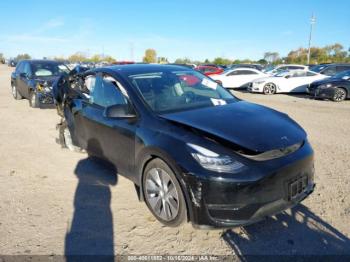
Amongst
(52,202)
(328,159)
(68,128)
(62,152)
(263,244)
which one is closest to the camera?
(263,244)

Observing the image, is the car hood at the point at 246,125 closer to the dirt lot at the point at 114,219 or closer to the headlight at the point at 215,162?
the headlight at the point at 215,162

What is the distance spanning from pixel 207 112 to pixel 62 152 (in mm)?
3565

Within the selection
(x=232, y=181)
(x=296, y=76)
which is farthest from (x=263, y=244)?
(x=296, y=76)

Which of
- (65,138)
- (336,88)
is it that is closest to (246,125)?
(65,138)

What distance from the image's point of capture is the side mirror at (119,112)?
362 cm

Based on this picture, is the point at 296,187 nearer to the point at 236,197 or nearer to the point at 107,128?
the point at 236,197

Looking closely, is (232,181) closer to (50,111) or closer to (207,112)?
(207,112)

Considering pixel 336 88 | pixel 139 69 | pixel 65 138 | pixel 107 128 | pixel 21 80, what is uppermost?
pixel 139 69

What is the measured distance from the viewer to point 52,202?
157 inches

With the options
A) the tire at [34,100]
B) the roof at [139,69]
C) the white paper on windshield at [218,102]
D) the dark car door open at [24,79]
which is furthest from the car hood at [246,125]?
the dark car door open at [24,79]

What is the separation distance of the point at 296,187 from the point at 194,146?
3.65ft

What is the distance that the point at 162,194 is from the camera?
10.9ft

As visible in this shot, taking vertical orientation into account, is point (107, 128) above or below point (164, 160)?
above

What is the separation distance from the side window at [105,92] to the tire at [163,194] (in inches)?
40.3
